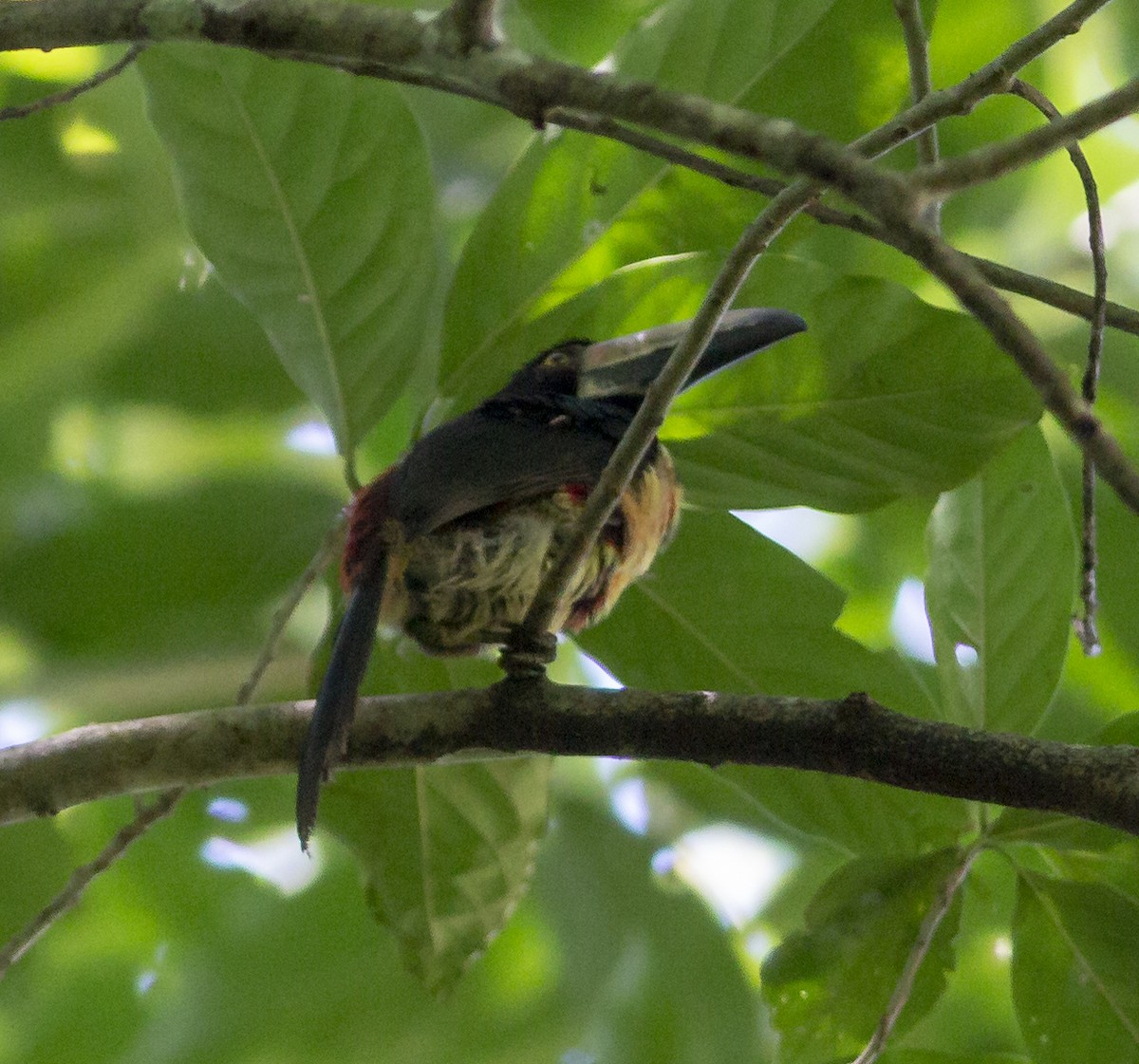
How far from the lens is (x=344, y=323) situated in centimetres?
270

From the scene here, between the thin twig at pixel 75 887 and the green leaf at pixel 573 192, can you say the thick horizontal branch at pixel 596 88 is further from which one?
the thin twig at pixel 75 887

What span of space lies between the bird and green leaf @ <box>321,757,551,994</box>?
0.27 m

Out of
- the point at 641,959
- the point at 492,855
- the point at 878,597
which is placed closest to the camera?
the point at 492,855

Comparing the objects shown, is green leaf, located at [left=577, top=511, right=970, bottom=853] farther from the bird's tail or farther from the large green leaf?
the bird's tail

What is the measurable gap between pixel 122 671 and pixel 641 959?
1357 millimetres

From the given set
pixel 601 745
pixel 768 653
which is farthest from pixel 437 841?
pixel 601 745

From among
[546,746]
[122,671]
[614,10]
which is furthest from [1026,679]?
[614,10]

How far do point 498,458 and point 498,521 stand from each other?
0.36 ft

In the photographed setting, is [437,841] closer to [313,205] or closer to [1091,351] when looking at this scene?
[313,205]

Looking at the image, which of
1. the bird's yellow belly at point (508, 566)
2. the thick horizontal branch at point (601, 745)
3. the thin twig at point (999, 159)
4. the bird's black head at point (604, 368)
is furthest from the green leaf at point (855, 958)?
the thin twig at point (999, 159)

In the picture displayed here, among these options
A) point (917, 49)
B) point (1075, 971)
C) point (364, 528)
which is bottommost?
point (1075, 971)

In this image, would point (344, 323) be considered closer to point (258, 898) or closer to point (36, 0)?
point (36, 0)

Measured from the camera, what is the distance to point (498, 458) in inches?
104

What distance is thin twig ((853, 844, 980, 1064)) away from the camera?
2.10 meters
